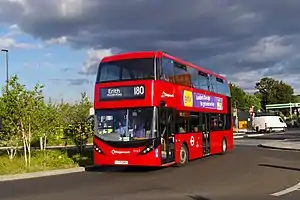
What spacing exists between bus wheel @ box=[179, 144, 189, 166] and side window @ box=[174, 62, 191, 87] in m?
2.60

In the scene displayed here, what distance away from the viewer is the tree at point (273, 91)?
13966 cm

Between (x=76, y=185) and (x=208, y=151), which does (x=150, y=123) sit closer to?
(x=76, y=185)

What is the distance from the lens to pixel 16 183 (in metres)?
15.7

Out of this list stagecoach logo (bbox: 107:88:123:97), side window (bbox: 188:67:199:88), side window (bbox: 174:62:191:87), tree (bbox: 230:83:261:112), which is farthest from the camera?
tree (bbox: 230:83:261:112)

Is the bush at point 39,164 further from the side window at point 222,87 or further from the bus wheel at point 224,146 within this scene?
the side window at point 222,87

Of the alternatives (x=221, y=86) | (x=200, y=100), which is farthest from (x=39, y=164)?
(x=221, y=86)

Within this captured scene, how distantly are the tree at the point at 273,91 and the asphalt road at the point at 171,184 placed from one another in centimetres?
Answer: 12342

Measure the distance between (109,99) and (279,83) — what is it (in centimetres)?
13032

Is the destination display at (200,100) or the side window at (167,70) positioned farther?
the destination display at (200,100)

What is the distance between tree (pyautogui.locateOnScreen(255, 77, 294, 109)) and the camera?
139663 mm

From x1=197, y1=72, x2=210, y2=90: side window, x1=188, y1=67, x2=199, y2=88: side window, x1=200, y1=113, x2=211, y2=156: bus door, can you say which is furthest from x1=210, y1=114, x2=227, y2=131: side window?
x1=188, y1=67, x2=199, y2=88: side window

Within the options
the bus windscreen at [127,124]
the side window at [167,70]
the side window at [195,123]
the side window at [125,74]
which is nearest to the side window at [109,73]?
the side window at [125,74]

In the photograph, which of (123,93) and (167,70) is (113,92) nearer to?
(123,93)

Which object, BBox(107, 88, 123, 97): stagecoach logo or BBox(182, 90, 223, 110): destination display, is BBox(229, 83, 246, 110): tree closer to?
BBox(182, 90, 223, 110): destination display
